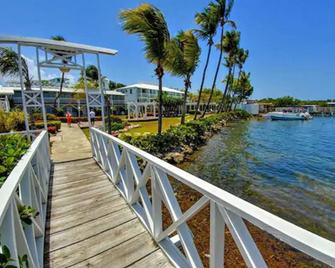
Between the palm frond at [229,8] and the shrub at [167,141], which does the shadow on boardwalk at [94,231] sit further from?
the palm frond at [229,8]

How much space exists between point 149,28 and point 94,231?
291 inches

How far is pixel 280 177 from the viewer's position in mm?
8055

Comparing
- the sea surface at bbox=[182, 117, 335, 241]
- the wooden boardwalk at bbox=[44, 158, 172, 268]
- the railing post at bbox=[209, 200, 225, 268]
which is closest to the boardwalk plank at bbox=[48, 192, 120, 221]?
the wooden boardwalk at bbox=[44, 158, 172, 268]

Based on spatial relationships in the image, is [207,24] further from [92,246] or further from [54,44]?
[92,246]

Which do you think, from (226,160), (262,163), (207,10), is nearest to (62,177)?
(226,160)

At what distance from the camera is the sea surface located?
213 inches

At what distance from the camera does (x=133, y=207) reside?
3.59 meters

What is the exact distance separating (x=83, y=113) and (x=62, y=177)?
30149 mm

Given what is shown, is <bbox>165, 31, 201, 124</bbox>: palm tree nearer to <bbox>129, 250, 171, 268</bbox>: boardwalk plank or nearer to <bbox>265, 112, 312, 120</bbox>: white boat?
<bbox>129, 250, 171, 268</bbox>: boardwalk plank

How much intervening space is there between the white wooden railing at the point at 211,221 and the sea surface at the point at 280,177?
3.73 metres

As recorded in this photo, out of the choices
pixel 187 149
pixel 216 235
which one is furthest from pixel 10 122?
pixel 216 235

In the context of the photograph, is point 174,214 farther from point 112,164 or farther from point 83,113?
point 83,113

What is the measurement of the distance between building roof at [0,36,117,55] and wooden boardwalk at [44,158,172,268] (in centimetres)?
377

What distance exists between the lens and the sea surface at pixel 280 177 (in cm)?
541
